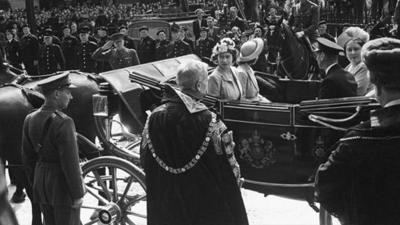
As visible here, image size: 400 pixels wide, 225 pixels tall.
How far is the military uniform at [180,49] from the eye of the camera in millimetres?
11809

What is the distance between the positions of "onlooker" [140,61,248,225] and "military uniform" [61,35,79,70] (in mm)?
9100

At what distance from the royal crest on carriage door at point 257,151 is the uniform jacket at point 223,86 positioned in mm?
703

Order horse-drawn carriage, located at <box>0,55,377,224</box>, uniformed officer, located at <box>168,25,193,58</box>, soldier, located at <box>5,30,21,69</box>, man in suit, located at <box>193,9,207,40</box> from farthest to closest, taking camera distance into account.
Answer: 1. man in suit, located at <box>193,9,207,40</box>
2. soldier, located at <box>5,30,21,69</box>
3. uniformed officer, located at <box>168,25,193,58</box>
4. horse-drawn carriage, located at <box>0,55,377,224</box>

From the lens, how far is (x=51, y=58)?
449 inches

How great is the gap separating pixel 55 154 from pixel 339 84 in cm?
213

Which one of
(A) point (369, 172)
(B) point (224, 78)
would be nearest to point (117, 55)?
(B) point (224, 78)

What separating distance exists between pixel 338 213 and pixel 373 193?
0.21 m

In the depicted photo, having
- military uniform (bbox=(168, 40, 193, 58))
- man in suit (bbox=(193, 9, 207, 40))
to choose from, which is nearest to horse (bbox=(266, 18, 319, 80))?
military uniform (bbox=(168, 40, 193, 58))

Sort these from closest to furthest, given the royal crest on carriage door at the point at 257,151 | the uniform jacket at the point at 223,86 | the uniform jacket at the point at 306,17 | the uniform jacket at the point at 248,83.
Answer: the royal crest on carriage door at the point at 257,151
the uniform jacket at the point at 223,86
the uniform jacket at the point at 248,83
the uniform jacket at the point at 306,17

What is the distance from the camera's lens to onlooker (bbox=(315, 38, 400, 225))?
2.35m

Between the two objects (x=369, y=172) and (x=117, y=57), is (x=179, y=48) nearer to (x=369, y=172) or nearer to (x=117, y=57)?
(x=117, y=57)

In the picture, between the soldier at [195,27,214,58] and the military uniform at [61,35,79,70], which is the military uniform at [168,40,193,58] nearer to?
the soldier at [195,27,214,58]

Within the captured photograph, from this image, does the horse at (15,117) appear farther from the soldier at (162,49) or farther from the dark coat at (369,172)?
the soldier at (162,49)

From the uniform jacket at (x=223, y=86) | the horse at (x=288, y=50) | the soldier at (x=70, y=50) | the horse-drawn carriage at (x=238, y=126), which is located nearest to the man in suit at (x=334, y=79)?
the horse-drawn carriage at (x=238, y=126)
